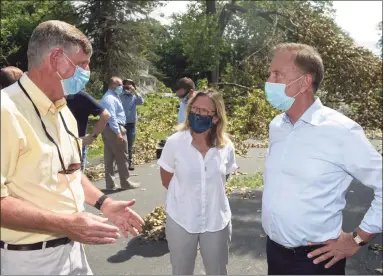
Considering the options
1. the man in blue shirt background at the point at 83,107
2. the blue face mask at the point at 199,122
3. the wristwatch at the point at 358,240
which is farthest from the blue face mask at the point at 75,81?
the man in blue shirt background at the point at 83,107

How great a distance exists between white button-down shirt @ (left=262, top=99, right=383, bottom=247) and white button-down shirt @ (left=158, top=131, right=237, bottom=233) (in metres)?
0.74

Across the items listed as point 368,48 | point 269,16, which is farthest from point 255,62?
point 269,16

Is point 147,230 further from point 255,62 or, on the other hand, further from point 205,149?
point 255,62

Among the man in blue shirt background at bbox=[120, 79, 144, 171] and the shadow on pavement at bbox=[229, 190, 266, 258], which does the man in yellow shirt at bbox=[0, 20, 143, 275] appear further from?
the man in blue shirt background at bbox=[120, 79, 144, 171]

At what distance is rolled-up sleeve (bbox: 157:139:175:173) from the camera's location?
369 centimetres

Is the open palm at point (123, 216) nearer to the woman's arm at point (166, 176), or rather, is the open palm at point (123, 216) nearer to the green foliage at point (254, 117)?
the woman's arm at point (166, 176)

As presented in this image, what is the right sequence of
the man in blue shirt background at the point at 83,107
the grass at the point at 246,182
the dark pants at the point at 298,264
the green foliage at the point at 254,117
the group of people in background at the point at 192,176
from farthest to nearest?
the green foliage at the point at 254,117 < the grass at the point at 246,182 < the man in blue shirt background at the point at 83,107 < the dark pants at the point at 298,264 < the group of people in background at the point at 192,176

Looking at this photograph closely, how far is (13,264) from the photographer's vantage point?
209cm

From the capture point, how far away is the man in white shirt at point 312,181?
8.61ft

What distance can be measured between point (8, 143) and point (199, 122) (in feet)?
6.76

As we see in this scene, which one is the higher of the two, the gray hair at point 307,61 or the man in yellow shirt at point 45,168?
the gray hair at point 307,61

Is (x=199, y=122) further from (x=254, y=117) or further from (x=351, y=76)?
(x=254, y=117)

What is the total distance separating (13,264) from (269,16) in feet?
88.9

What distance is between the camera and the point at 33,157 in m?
2.01
